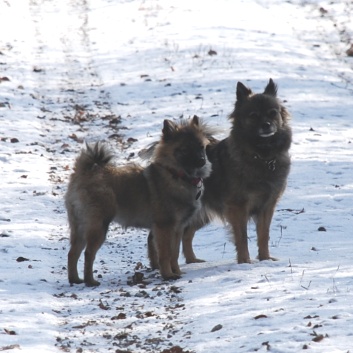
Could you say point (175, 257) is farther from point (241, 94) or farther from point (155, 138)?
point (155, 138)

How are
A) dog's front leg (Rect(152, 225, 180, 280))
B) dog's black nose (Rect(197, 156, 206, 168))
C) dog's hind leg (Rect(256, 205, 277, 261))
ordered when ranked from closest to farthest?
dog's front leg (Rect(152, 225, 180, 280)) → dog's black nose (Rect(197, 156, 206, 168)) → dog's hind leg (Rect(256, 205, 277, 261))

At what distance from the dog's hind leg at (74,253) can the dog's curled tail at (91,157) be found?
777 mm

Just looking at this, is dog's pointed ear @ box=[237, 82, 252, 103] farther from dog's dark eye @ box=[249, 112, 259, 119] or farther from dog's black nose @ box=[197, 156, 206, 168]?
dog's black nose @ box=[197, 156, 206, 168]

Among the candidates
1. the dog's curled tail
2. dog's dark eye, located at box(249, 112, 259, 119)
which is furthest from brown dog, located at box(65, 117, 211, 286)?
dog's dark eye, located at box(249, 112, 259, 119)

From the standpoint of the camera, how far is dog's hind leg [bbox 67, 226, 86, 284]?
31.7ft

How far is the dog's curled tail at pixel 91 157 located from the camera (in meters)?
9.72

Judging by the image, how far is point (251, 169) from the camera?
1067 centimetres

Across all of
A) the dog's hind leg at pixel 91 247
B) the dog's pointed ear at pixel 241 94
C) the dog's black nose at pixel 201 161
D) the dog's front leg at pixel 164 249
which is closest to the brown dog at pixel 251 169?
the dog's pointed ear at pixel 241 94

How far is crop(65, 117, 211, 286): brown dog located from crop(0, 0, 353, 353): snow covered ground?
0.52 meters

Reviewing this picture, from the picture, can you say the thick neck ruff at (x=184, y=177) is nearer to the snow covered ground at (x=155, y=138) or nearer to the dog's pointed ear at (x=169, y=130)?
the dog's pointed ear at (x=169, y=130)

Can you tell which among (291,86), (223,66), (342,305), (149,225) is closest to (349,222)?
(149,225)

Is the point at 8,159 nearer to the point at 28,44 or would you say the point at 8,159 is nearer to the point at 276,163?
the point at 276,163

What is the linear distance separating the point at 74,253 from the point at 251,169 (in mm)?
2722

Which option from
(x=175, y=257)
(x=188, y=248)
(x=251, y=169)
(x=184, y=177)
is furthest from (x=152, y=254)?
(x=251, y=169)
